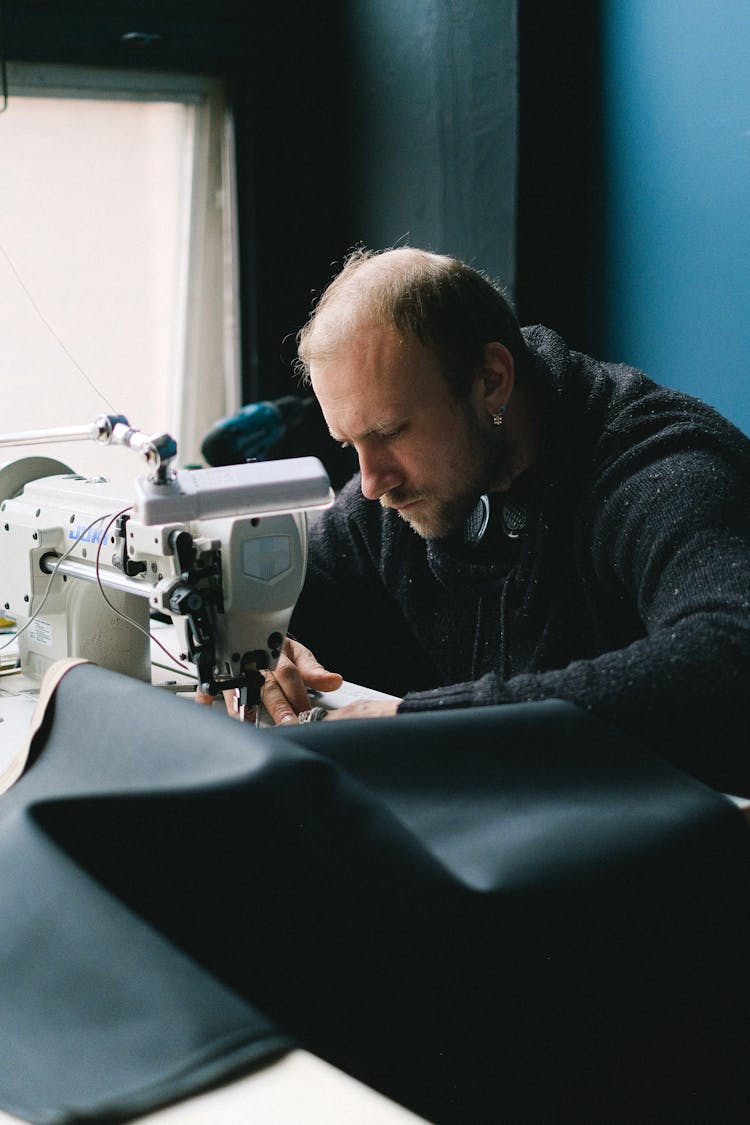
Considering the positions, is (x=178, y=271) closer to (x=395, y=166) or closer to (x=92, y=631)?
(x=395, y=166)

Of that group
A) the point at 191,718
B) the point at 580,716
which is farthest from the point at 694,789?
the point at 191,718

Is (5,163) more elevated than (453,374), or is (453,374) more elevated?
(5,163)

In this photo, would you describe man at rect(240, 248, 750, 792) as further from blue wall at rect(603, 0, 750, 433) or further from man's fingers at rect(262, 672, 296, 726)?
blue wall at rect(603, 0, 750, 433)

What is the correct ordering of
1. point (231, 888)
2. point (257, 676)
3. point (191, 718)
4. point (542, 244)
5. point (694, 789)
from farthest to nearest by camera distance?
point (542, 244), point (257, 676), point (694, 789), point (191, 718), point (231, 888)

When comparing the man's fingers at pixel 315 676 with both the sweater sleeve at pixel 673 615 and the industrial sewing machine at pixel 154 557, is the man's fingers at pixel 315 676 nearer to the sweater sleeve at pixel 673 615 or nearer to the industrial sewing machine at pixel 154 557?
the industrial sewing machine at pixel 154 557

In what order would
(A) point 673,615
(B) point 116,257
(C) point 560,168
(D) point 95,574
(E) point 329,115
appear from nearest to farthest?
(A) point 673,615, (D) point 95,574, (C) point 560,168, (B) point 116,257, (E) point 329,115

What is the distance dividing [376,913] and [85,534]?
1.15 metres

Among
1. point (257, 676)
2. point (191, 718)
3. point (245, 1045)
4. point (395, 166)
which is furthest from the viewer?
point (395, 166)

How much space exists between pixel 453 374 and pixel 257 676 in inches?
23.8

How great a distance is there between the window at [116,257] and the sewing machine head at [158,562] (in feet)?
4.74

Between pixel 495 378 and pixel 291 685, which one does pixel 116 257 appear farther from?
pixel 291 685

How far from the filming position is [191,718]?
3.54ft

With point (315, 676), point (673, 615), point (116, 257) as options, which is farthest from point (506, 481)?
point (116, 257)

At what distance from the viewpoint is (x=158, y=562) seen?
183cm
